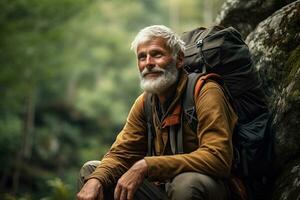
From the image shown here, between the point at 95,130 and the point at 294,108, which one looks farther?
the point at 95,130

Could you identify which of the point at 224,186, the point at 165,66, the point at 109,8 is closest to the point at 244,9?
the point at 165,66

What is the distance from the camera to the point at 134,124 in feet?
13.6

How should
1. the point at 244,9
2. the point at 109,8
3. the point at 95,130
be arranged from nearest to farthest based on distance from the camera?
the point at 244,9
the point at 95,130
the point at 109,8

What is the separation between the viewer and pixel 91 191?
3715mm

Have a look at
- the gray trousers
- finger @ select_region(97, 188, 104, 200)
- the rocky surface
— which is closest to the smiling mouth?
the gray trousers

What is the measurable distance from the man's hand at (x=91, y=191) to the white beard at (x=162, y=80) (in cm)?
87

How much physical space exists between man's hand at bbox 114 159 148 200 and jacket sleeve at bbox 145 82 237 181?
5 centimetres

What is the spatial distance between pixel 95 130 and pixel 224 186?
26.9 m

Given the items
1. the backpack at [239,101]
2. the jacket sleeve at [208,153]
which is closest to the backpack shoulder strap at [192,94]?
the backpack at [239,101]

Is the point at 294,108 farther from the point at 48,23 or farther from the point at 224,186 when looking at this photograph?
the point at 48,23

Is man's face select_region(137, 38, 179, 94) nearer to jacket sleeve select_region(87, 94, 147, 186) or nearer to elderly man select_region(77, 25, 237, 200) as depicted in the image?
elderly man select_region(77, 25, 237, 200)

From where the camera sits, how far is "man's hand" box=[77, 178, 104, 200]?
369cm

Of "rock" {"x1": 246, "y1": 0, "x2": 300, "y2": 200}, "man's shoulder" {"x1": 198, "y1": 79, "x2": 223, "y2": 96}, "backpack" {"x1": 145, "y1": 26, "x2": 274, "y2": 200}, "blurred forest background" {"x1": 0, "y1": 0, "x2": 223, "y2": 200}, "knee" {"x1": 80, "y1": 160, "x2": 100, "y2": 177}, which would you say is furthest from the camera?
"blurred forest background" {"x1": 0, "y1": 0, "x2": 223, "y2": 200}

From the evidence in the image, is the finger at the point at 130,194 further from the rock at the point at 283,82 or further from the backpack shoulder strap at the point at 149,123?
the rock at the point at 283,82
